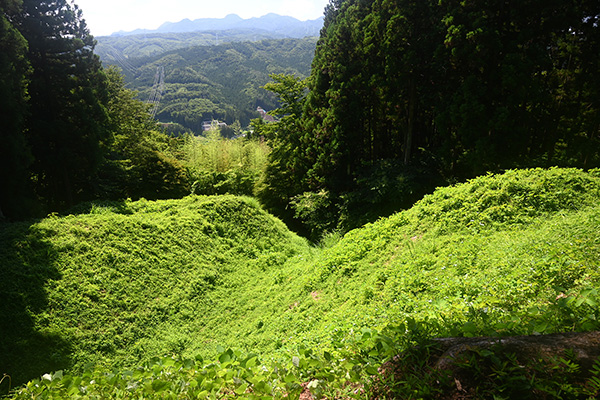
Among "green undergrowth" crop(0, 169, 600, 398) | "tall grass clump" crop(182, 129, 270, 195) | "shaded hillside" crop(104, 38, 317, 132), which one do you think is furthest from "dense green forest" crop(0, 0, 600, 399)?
"shaded hillside" crop(104, 38, 317, 132)

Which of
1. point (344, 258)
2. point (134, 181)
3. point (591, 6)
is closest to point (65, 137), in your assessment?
point (134, 181)

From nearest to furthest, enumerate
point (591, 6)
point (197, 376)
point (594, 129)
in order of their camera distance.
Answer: point (197, 376)
point (591, 6)
point (594, 129)

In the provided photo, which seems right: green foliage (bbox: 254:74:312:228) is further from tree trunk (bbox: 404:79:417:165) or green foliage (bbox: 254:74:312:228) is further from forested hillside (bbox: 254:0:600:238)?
tree trunk (bbox: 404:79:417:165)

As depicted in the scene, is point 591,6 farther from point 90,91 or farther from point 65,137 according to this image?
point 65,137

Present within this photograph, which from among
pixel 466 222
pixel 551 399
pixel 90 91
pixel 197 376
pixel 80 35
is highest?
pixel 80 35

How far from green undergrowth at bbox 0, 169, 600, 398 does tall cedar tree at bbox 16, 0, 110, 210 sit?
4.92 metres

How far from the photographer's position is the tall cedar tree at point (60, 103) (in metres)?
12.7

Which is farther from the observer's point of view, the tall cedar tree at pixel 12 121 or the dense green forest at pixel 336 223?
the tall cedar tree at pixel 12 121

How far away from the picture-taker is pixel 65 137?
42.1 feet

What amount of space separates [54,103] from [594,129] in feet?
70.0

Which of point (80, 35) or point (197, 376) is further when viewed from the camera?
point (80, 35)

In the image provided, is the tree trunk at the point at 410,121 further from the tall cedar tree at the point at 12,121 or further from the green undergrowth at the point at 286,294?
the tall cedar tree at the point at 12,121

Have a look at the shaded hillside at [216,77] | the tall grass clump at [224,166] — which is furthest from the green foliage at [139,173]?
the shaded hillside at [216,77]

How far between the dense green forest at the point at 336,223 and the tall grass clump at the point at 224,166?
0.62 feet
